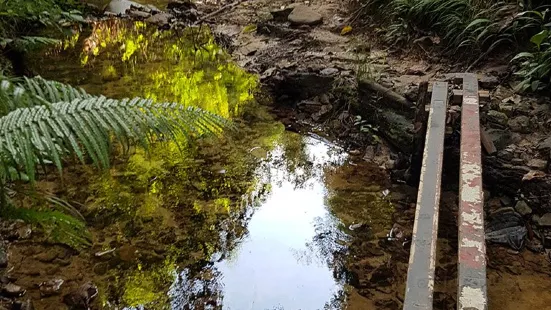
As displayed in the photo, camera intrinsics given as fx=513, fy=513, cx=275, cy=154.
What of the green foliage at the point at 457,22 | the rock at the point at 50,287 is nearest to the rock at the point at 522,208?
the green foliage at the point at 457,22

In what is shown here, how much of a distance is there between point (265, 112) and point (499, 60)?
6.96 ft

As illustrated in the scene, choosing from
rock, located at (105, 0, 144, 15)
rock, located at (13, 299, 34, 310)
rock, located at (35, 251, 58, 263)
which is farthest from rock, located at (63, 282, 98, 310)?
rock, located at (105, 0, 144, 15)

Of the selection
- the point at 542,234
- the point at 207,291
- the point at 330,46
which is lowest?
the point at 207,291

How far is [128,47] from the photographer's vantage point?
6.79 meters

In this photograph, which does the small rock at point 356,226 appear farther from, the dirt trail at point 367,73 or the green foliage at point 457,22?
the green foliage at point 457,22

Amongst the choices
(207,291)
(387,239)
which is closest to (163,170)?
(207,291)

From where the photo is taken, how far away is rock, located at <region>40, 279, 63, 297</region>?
8.57 feet

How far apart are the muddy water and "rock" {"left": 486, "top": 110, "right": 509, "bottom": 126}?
870 millimetres

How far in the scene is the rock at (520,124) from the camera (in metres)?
3.52

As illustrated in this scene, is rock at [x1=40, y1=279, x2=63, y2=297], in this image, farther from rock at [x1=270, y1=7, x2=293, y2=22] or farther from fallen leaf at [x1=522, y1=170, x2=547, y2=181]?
rock at [x1=270, y1=7, x2=293, y2=22]

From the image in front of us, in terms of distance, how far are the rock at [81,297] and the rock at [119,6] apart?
6624 millimetres

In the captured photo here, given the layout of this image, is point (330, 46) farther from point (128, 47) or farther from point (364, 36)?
point (128, 47)

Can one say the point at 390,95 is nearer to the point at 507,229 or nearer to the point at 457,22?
A: the point at 457,22

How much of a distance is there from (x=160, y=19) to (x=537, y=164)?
20.8 feet
